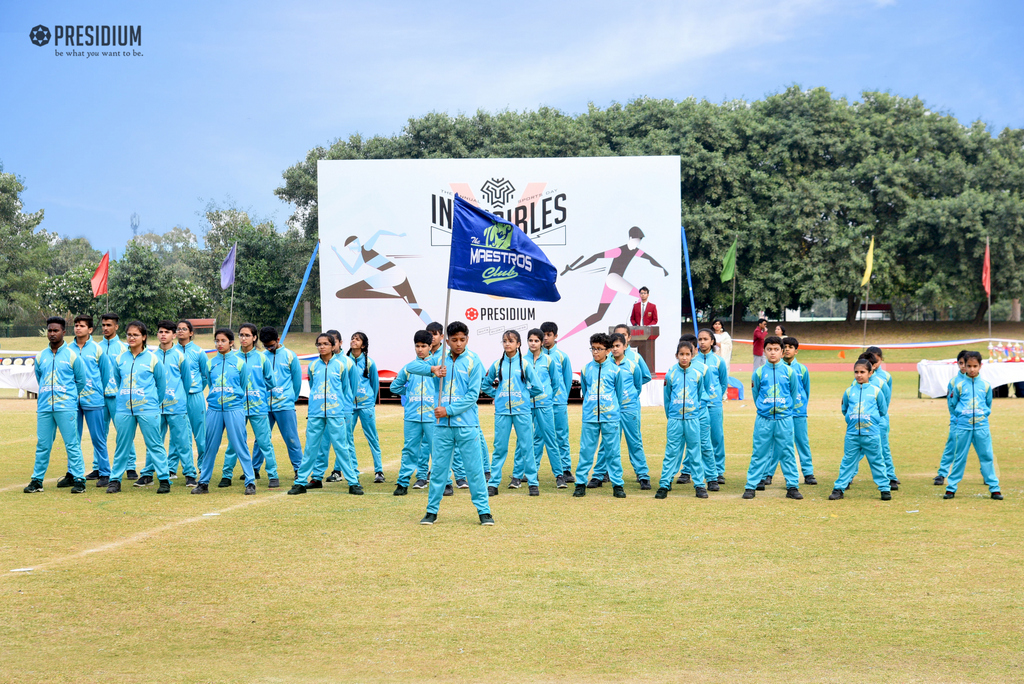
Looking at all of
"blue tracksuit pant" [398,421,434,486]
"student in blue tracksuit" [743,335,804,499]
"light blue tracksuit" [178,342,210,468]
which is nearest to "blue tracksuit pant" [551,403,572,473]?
"blue tracksuit pant" [398,421,434,486]

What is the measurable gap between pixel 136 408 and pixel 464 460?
3.79 meters

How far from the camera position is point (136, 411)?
929 centimetres

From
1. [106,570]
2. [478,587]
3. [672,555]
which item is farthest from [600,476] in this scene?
[106,570]

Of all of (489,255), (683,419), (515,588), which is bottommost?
(515,588)

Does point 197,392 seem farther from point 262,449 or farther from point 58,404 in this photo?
point 58,404

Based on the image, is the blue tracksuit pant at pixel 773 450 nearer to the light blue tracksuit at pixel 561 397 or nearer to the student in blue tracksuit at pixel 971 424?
the student in blue tracksuit at pixel 971 424

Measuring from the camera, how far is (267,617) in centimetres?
507

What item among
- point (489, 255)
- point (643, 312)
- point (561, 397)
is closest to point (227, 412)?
point (489, 255)

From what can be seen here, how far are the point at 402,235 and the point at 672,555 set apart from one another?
11769 millimetres

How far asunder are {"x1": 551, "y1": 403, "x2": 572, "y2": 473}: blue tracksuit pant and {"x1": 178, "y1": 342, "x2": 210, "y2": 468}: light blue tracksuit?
3.57m

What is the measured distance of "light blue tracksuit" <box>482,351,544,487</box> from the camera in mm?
9258

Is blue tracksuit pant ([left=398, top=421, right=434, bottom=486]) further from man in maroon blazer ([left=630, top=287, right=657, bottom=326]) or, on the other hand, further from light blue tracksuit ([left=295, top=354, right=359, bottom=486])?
man in maroon blazer ([left=630, top=287, right=657, bottom=326])

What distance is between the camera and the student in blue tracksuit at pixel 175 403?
9.56 m

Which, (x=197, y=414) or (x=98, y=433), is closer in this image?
(x=98, y=433)
